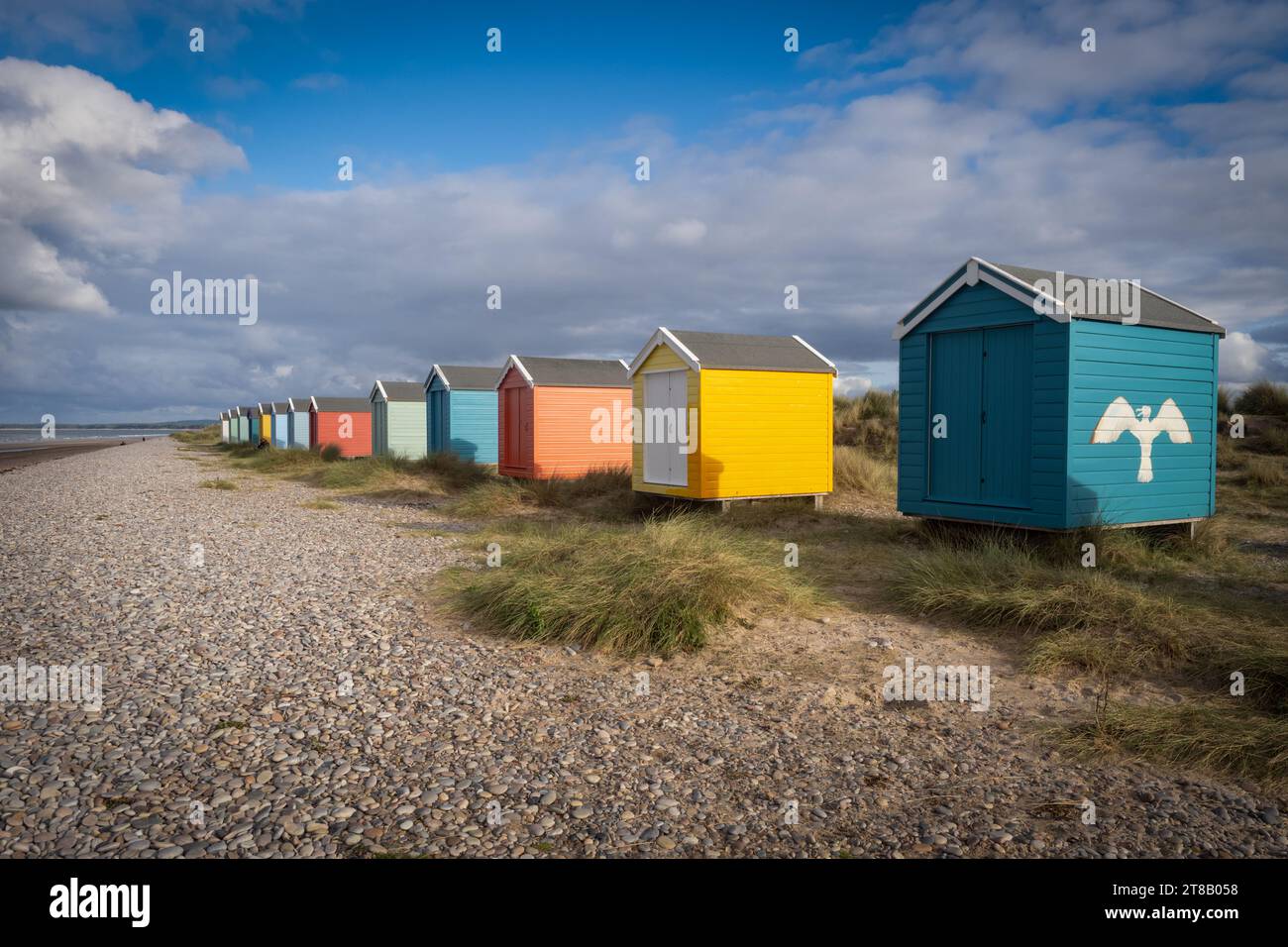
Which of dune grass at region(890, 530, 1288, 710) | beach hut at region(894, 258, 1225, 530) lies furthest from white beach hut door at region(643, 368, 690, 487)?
dune grass at region(890, 530, 1288, 710)

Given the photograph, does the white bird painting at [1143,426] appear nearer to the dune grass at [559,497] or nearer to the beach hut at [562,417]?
the dune grass at [559,497]

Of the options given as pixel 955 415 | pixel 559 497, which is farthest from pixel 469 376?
pixel 955 415

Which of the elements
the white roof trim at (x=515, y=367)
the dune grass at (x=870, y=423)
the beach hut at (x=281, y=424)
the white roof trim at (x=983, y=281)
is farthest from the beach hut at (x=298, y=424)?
the white roof trim at (x=983, y=281)

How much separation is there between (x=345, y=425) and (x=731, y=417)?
2886 cm

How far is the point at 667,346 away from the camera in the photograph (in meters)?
14.8

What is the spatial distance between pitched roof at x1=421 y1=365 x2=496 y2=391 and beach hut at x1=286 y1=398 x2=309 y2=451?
20352 mm

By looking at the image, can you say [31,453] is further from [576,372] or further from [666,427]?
[666,427]

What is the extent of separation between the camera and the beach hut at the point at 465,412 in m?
25.4

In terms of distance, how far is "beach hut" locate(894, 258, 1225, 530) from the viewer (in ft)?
30.9

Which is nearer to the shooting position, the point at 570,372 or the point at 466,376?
the point at 570,372

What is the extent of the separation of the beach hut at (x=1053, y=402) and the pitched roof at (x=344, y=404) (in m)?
32.5

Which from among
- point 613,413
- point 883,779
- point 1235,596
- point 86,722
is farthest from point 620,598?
point 613,413

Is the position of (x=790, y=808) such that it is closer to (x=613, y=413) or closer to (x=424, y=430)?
(x=613, y=413)
